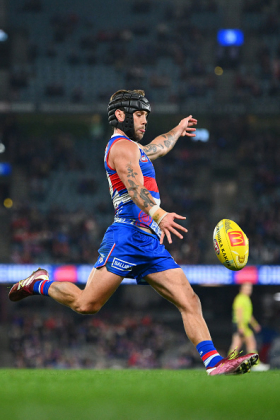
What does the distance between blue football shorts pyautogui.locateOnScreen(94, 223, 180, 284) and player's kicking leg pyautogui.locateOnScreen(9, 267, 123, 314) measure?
0.08 metres

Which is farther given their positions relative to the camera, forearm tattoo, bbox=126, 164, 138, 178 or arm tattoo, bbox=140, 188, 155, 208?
forearm tattoo, bbox=126, 164, 138, 178

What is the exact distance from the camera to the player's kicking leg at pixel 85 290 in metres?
4.75

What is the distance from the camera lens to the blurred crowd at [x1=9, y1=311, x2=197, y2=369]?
1820 centimetres

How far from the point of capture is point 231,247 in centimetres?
498

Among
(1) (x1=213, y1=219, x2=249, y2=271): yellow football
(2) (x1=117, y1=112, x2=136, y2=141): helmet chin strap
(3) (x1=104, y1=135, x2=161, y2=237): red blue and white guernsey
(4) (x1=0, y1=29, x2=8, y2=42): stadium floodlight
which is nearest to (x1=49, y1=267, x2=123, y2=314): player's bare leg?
(3) (x1=104, y1=135, x2=161, y2=237): red blue and white guernsey

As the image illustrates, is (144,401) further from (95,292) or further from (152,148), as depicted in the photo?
(152,148)

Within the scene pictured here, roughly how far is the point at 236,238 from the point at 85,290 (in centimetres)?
136

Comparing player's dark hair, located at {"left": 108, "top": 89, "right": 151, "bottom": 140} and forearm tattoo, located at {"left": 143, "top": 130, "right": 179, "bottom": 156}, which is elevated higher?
player's dark hair, located at {"left": 108, "top": 89, "right": 151, "bottom": 140}

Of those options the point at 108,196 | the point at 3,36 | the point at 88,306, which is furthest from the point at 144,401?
the point at 3,36

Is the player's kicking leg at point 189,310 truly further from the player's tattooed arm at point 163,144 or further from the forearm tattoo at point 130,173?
the player's tattooed arm at point 163,144

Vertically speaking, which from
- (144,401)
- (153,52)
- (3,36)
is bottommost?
(144,401)

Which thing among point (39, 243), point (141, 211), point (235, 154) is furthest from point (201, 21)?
point (141, 211)

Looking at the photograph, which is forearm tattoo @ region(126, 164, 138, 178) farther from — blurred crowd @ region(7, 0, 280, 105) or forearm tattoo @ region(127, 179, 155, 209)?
blurred crowd @ region(7, 0, 280, 105)

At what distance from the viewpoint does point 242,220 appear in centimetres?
2145
